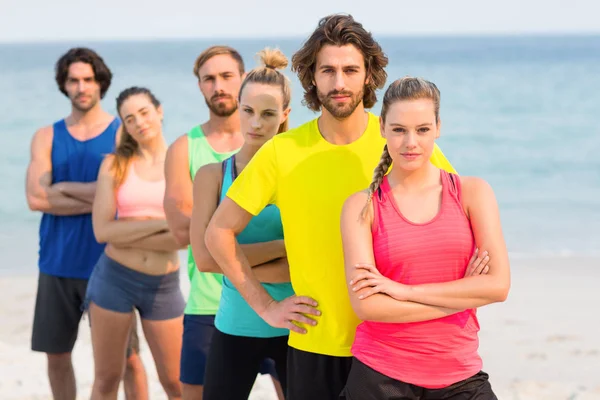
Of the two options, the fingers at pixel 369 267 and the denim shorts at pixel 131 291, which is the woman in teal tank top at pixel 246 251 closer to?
the fingers at pixel 369 267

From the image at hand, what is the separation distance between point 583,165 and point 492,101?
486 inches

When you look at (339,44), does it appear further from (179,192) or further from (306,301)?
(179,192)

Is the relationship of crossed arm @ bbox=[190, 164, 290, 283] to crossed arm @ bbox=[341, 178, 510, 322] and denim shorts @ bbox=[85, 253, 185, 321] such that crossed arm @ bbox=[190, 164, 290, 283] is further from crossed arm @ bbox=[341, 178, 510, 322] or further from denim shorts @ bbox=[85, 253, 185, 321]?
denim shorts @ bbox=[85, 253, 185, 321]

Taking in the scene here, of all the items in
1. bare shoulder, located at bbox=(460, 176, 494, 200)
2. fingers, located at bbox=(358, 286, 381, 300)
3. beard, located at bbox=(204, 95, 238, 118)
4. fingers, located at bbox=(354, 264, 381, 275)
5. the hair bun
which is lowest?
fingers, located at bbox=(358, 286, 381, 300)

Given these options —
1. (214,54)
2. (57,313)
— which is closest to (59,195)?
(57,313)

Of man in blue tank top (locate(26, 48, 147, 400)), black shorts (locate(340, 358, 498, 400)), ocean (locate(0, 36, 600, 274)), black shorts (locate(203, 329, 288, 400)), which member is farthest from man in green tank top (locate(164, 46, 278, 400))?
ocean (locate(0, 36, 600, 274))

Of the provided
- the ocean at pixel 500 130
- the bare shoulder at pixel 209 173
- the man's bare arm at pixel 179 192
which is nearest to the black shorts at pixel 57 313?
the man's bare arm at pixel 179 192

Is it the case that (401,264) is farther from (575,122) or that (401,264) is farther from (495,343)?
(575,122)

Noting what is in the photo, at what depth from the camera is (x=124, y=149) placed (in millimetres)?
5406

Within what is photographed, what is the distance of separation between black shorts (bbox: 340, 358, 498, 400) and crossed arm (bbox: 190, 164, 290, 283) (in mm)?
756

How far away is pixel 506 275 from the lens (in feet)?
10.7

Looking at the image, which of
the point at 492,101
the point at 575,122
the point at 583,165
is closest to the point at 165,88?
the point at 492,101

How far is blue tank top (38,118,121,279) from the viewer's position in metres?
5.83

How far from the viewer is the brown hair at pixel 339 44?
3.51 m
